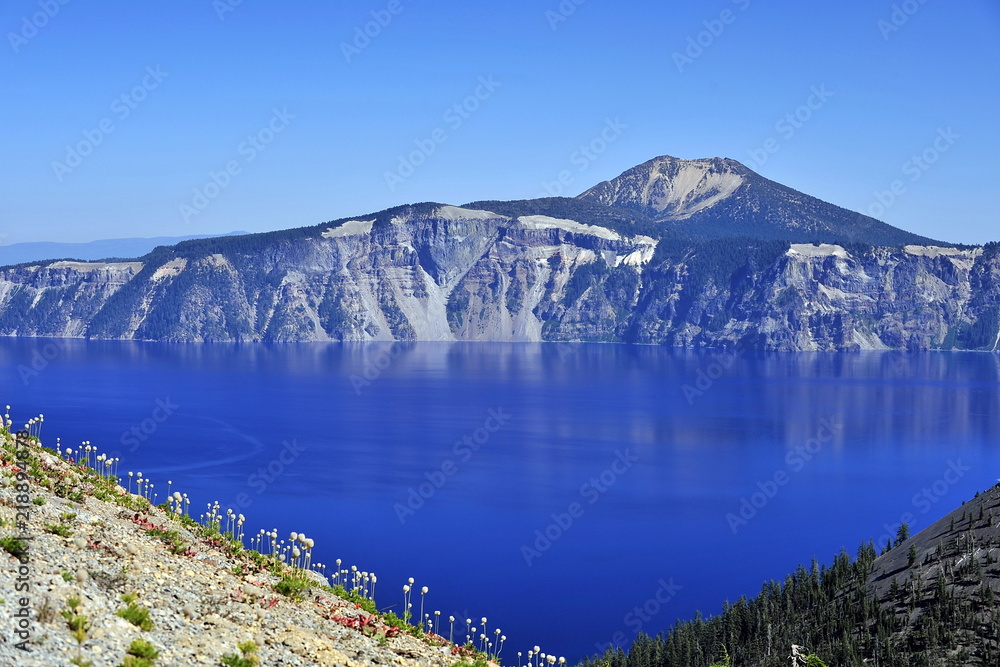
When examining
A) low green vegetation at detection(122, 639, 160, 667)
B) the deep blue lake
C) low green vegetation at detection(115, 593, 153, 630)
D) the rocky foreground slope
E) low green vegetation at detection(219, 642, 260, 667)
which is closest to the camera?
low green vegetation at detection(122, 639, 160, 667)

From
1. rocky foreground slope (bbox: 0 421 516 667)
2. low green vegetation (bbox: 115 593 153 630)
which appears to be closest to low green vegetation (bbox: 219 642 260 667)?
rocky foreground slope (bbox: 0 421 516 667)

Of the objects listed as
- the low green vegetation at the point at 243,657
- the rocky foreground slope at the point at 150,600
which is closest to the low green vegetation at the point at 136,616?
the rocky foreground slope at the point at 150,600

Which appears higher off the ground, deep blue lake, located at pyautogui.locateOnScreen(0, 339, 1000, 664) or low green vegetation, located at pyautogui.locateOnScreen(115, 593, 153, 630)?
low green vegetation, located at pyautogui.locateOnScreen(115, 593, 153, 630)

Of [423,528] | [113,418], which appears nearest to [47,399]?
[113,418]

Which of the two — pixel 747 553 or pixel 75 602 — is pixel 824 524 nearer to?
pixel 747 553

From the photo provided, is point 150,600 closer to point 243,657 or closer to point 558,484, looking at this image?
point 243,657

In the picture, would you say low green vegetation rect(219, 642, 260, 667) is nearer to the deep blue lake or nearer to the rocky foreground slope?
the rocky foreground slope
